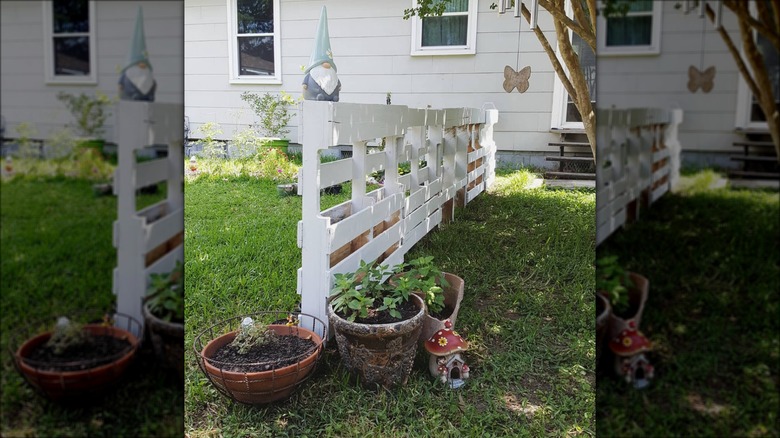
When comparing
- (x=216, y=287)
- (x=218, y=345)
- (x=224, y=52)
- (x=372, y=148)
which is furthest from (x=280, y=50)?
(x=218, y=345)

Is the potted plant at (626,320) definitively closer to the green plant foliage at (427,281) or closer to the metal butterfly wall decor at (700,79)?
the metal butterfly wall decor at (700,79)

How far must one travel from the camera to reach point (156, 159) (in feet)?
1.95

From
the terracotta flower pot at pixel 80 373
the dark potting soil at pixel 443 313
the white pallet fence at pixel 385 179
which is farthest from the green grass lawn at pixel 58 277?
the dark potting soil at pixel 443 313

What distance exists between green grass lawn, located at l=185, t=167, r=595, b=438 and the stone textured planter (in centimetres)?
3

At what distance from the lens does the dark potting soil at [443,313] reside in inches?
65.9

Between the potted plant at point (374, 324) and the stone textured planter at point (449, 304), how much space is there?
0.04m

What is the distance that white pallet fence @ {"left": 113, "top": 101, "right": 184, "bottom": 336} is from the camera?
1.81ft

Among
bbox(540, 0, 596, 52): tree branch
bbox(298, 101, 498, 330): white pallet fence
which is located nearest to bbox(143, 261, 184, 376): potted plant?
bbox(298, 101, 498, 330): white pallet fence

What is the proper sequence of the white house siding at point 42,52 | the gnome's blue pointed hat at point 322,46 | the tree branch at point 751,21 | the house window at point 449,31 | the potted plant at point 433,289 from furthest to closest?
the potted plant at point 433,289 → the gnome's blue pointed hat at point 322,46 → the house window at point 449,31 → the white house siding at point 42,52 → the tree branch at point 751,21

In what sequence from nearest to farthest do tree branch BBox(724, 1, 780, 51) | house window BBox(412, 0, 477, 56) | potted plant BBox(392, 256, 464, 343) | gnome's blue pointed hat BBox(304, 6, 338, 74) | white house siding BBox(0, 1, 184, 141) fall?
tree branch BBox(724, 1, 780, 51), white house siding BBox(0, 1, 184, 141), house window BBox(412, 0, 477, 56), gnome's blue pointed hat BBox(304, 6, 338, 74), potted plant BBox(392, 256, 464, 343)

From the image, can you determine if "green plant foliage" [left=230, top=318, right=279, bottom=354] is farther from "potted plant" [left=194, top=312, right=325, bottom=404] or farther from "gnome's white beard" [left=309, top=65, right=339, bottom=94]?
"gnome's white beard" [left=309, top=65, right=339, bottom=94]

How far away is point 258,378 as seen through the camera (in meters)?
1.61

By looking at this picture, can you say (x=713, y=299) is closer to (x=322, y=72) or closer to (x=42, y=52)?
(x=42, y=52)

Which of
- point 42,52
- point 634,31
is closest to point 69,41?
point 42,52
